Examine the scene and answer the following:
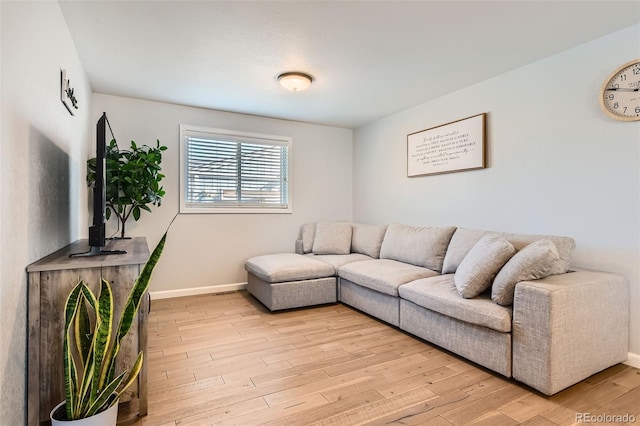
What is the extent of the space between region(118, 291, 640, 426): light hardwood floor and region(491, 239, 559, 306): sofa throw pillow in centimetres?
53

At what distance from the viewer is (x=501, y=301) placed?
2.11m

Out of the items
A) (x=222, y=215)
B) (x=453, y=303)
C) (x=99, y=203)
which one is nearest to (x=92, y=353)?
(x=99, y=203)

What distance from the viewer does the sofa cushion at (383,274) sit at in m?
2.91

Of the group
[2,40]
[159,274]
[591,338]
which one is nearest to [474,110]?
[591,338]

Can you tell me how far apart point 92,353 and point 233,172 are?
3.07m

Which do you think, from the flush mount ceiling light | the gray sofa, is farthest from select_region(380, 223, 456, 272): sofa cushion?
the flush mount ceiling light

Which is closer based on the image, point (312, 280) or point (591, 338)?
point (591, 338)

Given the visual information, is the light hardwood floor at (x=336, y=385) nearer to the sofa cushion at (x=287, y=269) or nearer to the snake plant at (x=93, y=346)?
the snake plant at (x=93, y=346)

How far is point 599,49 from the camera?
2.35m

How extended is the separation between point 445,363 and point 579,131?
2008mm

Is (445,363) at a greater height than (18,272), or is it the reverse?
(18,272)

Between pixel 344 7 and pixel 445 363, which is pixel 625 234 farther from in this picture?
pixel 344 7

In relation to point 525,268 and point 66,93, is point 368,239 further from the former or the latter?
point 66,93

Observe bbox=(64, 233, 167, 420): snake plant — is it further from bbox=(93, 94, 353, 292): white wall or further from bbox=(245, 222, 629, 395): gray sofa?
bbox=(93, 94, 353, 292): white wall
